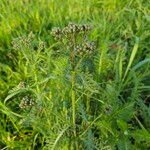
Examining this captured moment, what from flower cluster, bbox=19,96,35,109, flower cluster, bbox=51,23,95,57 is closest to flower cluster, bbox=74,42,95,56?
flower cluster, bbox=51,23,95,57

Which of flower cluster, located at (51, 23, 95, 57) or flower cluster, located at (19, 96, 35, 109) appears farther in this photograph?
flower cluster, located at (19, 96, 35, 109)

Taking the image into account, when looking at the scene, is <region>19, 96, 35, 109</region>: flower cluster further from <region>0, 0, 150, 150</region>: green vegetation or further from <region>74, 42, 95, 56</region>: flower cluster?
<region>74, 42, 95, 56</region>: flower cluster

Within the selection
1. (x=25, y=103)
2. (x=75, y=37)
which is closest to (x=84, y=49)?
(x=75, y=37)

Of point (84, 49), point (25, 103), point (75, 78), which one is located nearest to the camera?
point (84, 49)

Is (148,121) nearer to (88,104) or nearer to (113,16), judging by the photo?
(88,104)

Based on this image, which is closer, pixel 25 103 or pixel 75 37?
pixel 75 37

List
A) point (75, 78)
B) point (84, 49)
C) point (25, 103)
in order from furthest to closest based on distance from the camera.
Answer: point (25, 103) < point (75, 78) < point (84, 49)

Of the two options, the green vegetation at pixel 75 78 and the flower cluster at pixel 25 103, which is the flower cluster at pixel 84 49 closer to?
the green vegetation at pixel 75 78

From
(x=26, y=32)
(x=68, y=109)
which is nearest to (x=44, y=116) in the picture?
(x=68, y=109)

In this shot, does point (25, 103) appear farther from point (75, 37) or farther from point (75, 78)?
point (75, 37)
